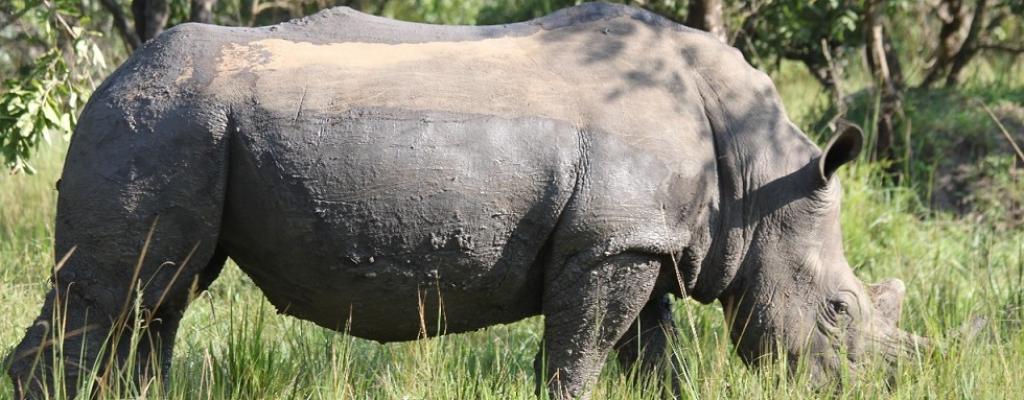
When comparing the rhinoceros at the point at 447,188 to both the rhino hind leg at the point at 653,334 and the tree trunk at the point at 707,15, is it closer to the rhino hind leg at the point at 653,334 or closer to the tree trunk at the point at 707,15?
the rhino hind leg at the point at 653,334

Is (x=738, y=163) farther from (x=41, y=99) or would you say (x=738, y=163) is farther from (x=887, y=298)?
(x=41, y=99)

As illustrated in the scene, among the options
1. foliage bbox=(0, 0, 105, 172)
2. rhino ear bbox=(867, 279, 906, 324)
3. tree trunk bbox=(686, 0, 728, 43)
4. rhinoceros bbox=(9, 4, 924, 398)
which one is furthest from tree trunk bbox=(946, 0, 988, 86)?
foliage bbox=(0, 0, 105, 172)

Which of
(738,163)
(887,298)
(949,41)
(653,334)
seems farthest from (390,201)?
(949,41)

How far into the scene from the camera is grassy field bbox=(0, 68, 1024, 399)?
13.9ft

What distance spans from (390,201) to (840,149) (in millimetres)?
1576

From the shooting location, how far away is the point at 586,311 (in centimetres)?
408

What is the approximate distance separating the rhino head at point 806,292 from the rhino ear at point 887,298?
0.24 feet

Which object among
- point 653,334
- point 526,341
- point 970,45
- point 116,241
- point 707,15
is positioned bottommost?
point 526,341

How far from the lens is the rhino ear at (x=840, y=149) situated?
13.6ft

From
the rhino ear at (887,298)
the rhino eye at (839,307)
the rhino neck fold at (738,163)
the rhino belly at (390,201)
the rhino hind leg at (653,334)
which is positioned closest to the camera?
the rhino belly at (390,201)

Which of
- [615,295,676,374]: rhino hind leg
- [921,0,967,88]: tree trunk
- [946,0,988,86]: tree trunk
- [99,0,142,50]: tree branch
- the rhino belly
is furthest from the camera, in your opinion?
[921,0,967,88]: tree trunk

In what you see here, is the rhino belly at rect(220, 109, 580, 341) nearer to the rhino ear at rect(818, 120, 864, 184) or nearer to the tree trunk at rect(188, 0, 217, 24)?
the rhino ear at rect(818, 120, 864, 184)

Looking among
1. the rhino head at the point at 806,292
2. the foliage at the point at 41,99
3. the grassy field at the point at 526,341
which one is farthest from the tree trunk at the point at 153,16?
the rhino head at the point at 806,292

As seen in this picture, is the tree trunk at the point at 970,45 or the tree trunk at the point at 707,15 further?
the tree trunk at the point at 970,45
